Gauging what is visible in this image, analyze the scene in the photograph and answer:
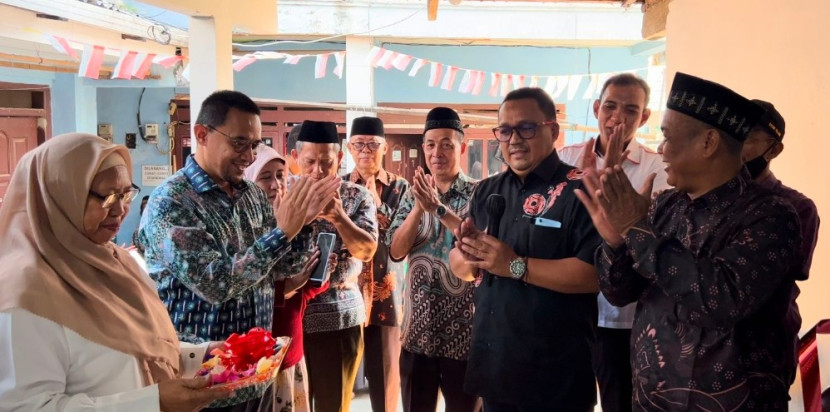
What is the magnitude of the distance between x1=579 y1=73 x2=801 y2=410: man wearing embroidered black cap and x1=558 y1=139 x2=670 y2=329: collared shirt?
72 cm

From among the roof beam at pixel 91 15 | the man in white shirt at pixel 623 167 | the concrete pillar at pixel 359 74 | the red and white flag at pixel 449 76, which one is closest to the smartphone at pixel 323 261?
the man in white shirt at pixel 623 167

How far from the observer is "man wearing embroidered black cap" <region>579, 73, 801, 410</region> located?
1871 millimetres

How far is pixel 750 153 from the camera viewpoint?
268cm

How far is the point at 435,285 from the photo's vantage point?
3.25m

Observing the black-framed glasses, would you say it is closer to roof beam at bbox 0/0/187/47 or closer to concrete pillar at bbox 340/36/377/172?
roof beam at bbox 0/0/187/47

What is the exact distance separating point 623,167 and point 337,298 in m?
1.56

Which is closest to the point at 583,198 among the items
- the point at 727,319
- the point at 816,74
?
the point at 727,319

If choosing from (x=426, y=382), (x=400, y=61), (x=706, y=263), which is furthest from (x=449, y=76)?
(x=706, y=263)

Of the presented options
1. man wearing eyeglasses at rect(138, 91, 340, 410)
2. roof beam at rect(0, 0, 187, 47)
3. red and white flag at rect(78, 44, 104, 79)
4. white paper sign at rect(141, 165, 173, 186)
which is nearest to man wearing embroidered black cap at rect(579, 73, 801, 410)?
man wearing eyeglasses at rect(138, 91, 340, 410)

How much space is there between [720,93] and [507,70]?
8.19 meters

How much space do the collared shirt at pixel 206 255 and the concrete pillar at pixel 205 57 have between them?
84.7 inches

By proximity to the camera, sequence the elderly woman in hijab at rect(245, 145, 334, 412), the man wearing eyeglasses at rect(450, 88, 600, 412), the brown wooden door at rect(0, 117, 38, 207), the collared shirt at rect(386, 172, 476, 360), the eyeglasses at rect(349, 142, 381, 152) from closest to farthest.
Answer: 1. the man wearing eyeglasses at rect(450, 88, 600, 412)
2. the elderly woman in hijab at rect(245, 145, 334, 412)
3. the collared shirt at rect(386, 172, 476, 360)
4. the eyeglasses at rect(349, 142, 381, 152)
5. the brown wooden door at rect(0, 117, 38, 207)

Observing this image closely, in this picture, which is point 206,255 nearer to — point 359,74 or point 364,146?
point 364,146

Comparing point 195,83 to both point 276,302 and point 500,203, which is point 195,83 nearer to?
point 276,302
